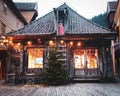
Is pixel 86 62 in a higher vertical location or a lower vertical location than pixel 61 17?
lower

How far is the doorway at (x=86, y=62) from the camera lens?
14469mm

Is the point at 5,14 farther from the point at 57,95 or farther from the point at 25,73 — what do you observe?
the point at 57,95

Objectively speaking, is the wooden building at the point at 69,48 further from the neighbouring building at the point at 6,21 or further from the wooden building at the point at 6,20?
the wooden building at the point at 6,20

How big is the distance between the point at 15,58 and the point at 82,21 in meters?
6.07

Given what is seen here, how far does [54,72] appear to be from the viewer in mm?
12648

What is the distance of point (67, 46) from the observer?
14.6 meters

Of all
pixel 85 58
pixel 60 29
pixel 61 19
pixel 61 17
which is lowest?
pixel 85 58

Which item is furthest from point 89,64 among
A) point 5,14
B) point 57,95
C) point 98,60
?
point 5,14

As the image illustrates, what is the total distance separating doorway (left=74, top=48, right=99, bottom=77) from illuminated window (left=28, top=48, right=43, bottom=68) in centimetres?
256

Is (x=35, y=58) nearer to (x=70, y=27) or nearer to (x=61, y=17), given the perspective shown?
(x=70, y=27)

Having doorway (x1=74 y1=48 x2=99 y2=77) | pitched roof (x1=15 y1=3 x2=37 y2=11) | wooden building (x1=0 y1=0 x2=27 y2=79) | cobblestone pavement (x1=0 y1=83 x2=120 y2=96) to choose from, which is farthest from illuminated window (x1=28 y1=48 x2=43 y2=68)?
pitched roof (x1=15 y1=3 x2=37 y2=11)

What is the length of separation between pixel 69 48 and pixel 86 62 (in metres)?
1.59

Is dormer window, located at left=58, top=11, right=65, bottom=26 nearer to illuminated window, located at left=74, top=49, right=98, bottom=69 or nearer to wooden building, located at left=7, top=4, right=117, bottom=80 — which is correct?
wooden building, located at left=7, top=4, right=117, bottom=80

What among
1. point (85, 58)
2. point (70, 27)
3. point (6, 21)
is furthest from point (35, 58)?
point (6, 21)
